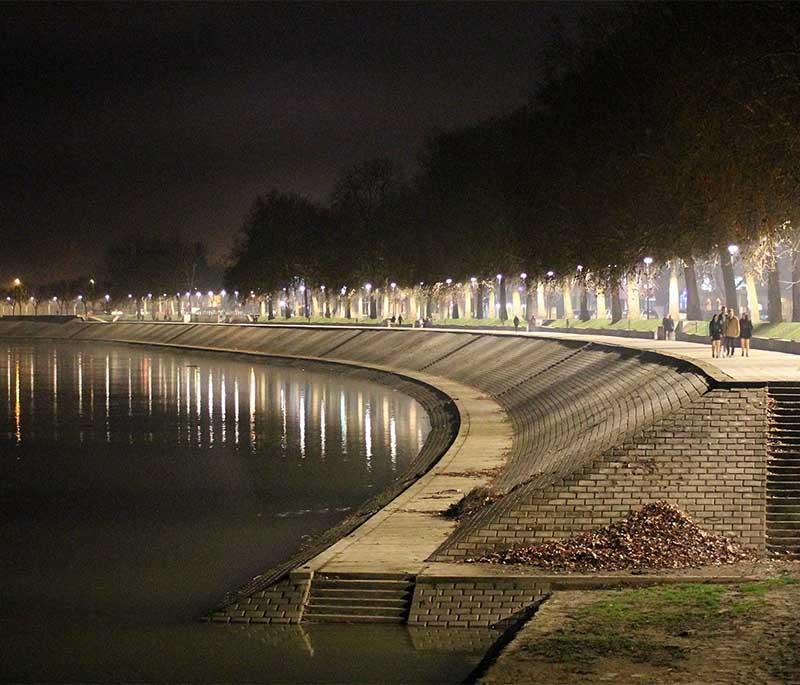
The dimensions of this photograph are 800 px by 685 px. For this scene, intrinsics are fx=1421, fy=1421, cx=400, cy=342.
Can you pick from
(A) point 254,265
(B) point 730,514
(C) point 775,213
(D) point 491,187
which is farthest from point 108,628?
(A) point 254,265

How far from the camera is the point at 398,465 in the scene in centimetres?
3503

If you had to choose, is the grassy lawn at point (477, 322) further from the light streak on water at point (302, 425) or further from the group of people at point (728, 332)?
the group of people at point (728, 332)

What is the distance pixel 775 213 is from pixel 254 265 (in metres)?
93.0

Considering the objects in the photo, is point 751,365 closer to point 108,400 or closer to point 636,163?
point 636,163

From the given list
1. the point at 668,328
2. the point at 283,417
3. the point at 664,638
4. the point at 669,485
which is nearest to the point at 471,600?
the point at 664,638

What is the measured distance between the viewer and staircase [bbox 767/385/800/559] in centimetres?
1995

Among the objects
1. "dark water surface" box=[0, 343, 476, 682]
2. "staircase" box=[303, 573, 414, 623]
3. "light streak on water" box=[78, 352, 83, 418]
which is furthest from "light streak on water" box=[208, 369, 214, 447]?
"staircase" box=[303, 573, 414, 623]

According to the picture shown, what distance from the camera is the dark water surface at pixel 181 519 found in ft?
54.4

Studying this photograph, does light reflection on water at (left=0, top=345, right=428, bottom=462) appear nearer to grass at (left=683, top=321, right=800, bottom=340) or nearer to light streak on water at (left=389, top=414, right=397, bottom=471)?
light streak on water at (left=389, top=414, right=397, bottom=471)

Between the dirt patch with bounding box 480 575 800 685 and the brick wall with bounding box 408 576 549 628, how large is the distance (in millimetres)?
556

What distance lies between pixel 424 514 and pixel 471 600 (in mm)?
5168

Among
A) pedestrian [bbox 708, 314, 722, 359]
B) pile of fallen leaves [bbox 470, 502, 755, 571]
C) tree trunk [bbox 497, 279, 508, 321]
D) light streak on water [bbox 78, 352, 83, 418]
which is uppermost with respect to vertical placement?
tree trunk [bbox 497, 279, 508, 321]

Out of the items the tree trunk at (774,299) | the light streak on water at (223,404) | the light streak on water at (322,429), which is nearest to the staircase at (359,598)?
the light streak on water at (322,429)

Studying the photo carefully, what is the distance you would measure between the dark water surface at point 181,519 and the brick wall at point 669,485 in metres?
3.61
